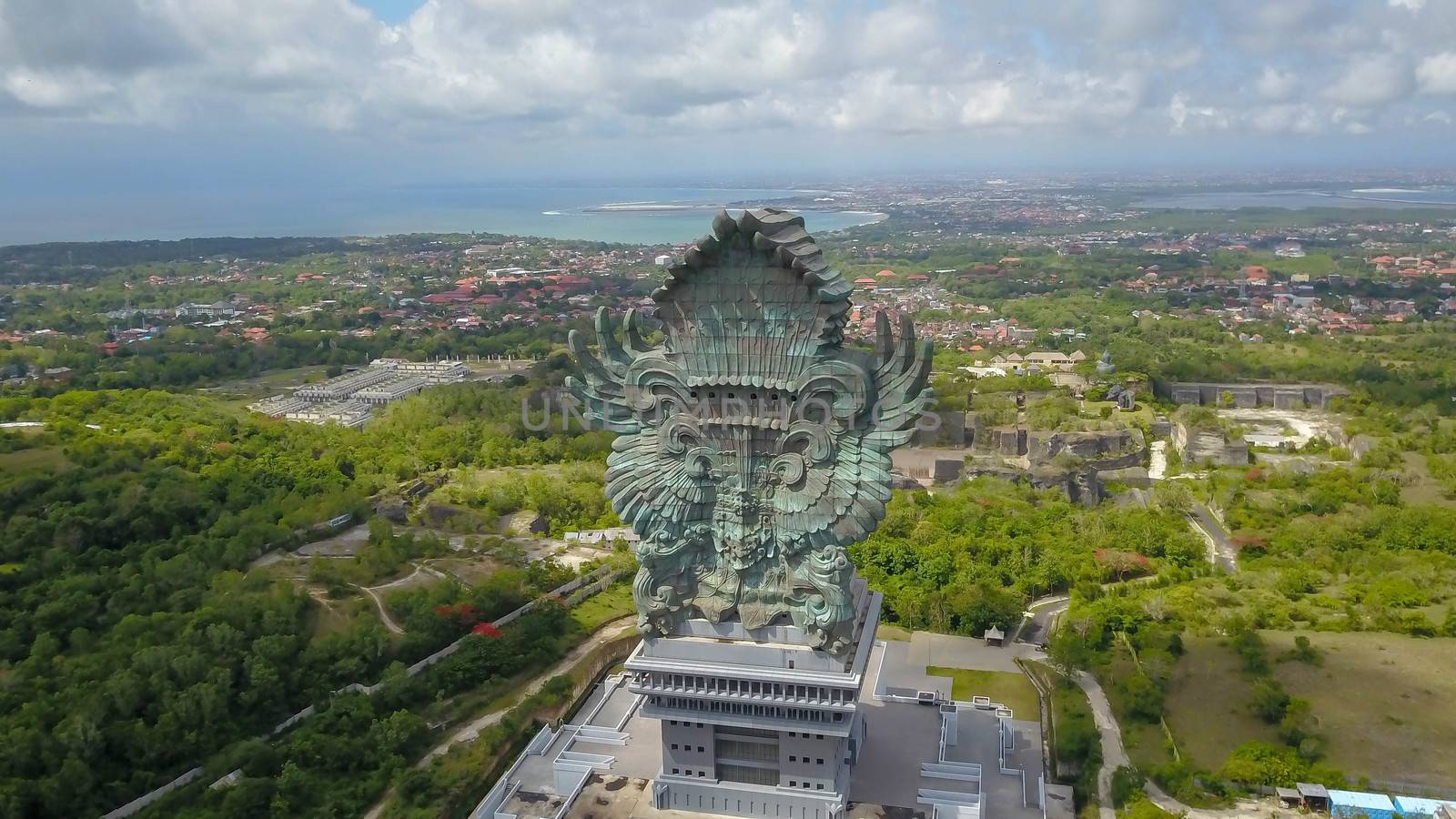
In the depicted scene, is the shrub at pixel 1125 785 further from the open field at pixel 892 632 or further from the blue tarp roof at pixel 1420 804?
the open field at pixel 892 632

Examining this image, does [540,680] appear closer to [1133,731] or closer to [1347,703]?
[1133,731]

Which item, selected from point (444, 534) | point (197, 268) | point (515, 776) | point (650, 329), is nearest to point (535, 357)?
point (650, 329)

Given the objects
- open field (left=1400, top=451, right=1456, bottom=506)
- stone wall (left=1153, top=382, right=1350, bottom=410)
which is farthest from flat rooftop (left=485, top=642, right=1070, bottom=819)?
stone wall (left=1153, top=382, right=1350, bottom=410)

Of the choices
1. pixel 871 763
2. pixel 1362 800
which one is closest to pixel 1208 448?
pixel 1362 800

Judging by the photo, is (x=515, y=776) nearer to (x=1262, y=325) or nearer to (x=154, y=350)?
(x=154, y=350)

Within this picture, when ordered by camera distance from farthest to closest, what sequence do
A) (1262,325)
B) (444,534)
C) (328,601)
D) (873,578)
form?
(1262,325), (444,534), (873,578), (328,601)

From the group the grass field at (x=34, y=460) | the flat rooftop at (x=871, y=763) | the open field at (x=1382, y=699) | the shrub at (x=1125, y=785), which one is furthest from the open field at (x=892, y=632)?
the grass field at (x=34, y=460)
